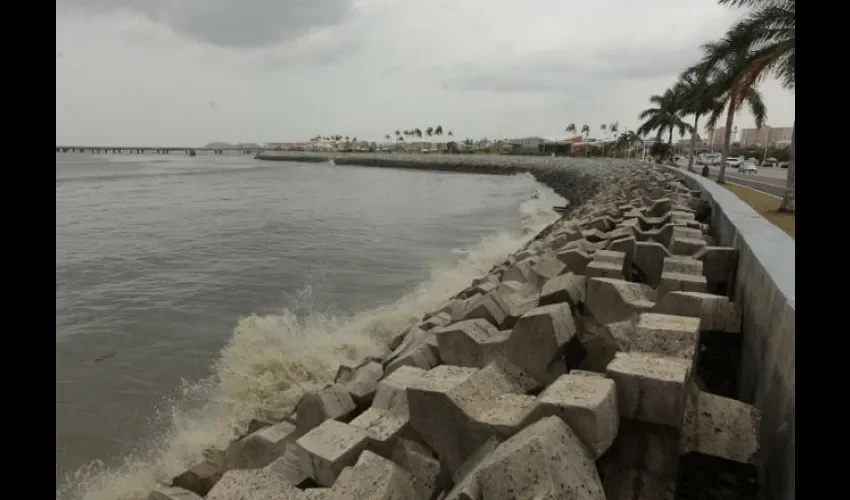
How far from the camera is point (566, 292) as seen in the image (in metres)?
3.74

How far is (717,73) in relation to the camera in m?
20.8

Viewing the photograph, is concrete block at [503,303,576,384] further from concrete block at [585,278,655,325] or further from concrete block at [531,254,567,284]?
concrete block at [531,254,567,284]

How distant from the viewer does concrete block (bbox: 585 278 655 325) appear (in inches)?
137

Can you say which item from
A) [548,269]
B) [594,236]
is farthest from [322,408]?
[594,236]

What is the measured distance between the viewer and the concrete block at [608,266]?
4199 mm

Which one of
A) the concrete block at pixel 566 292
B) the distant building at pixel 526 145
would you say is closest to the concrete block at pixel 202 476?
the concrete block at pixel 566 292

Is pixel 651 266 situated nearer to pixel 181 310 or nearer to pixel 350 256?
pixel 181 310

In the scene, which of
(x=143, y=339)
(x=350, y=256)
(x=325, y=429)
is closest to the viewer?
(x=325, y=429)

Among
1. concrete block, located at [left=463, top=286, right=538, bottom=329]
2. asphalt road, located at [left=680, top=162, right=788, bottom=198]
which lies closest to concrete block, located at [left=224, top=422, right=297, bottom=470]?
concrete block, located at [left=463, top=286, right=538, bottom=329]

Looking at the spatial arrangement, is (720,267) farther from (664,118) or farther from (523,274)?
(664,118)

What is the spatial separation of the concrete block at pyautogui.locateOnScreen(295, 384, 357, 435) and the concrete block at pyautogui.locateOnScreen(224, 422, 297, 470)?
114 mm

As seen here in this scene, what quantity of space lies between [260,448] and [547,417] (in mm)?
2461
